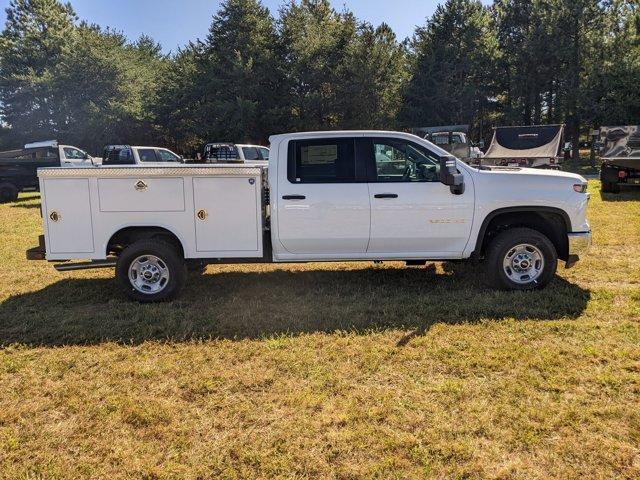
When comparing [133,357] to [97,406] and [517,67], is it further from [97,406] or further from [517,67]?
[517,67]

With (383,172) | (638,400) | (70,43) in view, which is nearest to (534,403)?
(638,400)

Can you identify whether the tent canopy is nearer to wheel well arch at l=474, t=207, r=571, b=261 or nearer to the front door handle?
wheel well arch at l=474, t=207, r=571, b=261

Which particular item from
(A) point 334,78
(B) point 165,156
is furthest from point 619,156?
(A) point 334,78

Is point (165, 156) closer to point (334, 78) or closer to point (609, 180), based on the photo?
point (609, 180)

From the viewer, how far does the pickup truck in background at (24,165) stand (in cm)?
1786

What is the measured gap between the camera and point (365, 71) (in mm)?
33844

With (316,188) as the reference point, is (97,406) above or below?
below

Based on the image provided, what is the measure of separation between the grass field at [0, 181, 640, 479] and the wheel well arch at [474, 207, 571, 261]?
57 centimetres

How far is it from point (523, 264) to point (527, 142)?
13.0m

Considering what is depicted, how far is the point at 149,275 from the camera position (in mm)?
5898

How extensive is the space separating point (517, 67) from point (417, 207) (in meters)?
35.8

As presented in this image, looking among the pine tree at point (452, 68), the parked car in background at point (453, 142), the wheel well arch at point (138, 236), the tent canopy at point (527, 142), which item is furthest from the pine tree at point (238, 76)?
the wheel well arch at point (138, 236)

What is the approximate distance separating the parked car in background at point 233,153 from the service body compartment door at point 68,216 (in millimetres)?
12966

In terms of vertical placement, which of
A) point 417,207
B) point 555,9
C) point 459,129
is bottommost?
point 417,207
